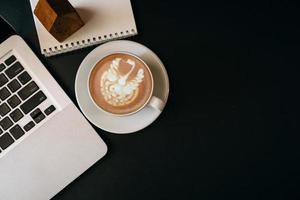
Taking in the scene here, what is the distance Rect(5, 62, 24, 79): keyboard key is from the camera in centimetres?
70

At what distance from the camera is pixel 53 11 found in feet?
2.13

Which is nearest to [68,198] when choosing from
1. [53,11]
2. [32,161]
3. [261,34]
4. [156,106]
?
[32,161]

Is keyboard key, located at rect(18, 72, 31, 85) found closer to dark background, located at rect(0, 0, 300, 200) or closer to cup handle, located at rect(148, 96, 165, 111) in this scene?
dark background, located at rect(0, 0, 300, 200)

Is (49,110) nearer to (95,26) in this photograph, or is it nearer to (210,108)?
(95,26)

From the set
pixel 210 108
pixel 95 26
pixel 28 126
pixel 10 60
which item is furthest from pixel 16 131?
pixel 210 108

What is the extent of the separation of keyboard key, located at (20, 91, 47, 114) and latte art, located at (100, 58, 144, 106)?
112 millimetres

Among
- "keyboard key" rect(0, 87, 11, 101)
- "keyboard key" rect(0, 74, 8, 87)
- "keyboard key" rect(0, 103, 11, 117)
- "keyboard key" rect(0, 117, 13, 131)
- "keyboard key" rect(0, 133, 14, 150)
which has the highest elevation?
"keyboard key" rect(0, 74, 8, 87)

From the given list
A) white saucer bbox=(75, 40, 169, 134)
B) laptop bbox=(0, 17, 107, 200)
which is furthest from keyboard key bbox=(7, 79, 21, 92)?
white saucer bbox=(75, 40, 169, 134)

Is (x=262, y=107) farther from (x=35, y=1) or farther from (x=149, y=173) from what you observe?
(x=35, y=1)

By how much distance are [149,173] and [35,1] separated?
0.39 meters

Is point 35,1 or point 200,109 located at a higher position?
point 35,1

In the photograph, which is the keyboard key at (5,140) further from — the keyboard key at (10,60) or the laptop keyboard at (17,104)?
the keyboard key at (10,60)

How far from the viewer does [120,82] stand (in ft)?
2.32

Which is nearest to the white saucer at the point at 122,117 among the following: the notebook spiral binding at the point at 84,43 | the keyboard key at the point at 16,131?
the notebook spiral binding at the point at 84,43
